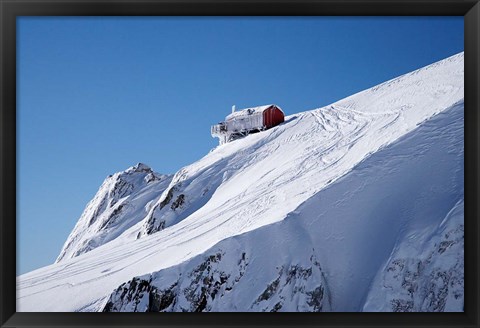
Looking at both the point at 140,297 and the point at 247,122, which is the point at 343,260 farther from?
the point at 247,122

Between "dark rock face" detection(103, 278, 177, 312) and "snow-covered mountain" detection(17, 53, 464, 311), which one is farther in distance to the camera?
"dark rock face" detection(103, 278, 177, 312)

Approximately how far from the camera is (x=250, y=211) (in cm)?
1095

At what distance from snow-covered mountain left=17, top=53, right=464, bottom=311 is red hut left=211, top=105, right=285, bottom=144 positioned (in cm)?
1316

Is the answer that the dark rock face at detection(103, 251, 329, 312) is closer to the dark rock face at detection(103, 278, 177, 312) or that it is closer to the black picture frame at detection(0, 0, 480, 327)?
the dark rock face at detection(103, 278, 177, 312)

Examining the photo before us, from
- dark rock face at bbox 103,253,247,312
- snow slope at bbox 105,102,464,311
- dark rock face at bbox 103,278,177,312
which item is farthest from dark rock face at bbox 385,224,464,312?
dark rock face at bbox 103,278,177,312

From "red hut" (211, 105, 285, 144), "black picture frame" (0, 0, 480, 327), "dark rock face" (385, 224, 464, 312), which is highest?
"red hut" (211, 105, 285, 144)

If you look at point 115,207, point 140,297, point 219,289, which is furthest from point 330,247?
point 115,207

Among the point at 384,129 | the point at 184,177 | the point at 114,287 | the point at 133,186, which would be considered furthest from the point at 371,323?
the point at 133,186

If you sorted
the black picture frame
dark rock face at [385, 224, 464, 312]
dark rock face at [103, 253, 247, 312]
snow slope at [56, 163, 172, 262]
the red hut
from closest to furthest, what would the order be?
the black picture frame → dark rock face at [385, 224, 464, 312] → dark rock face at [103, 253, 247, 312] → the red hut → snow slope at [56, 163, 172, 262]

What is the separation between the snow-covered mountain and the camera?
7457 mm

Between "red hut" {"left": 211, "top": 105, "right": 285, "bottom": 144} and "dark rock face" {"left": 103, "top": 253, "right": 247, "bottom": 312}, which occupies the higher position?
"red hut" {"left": 211, "top": 105, "right": 285, "bottom": 144}
